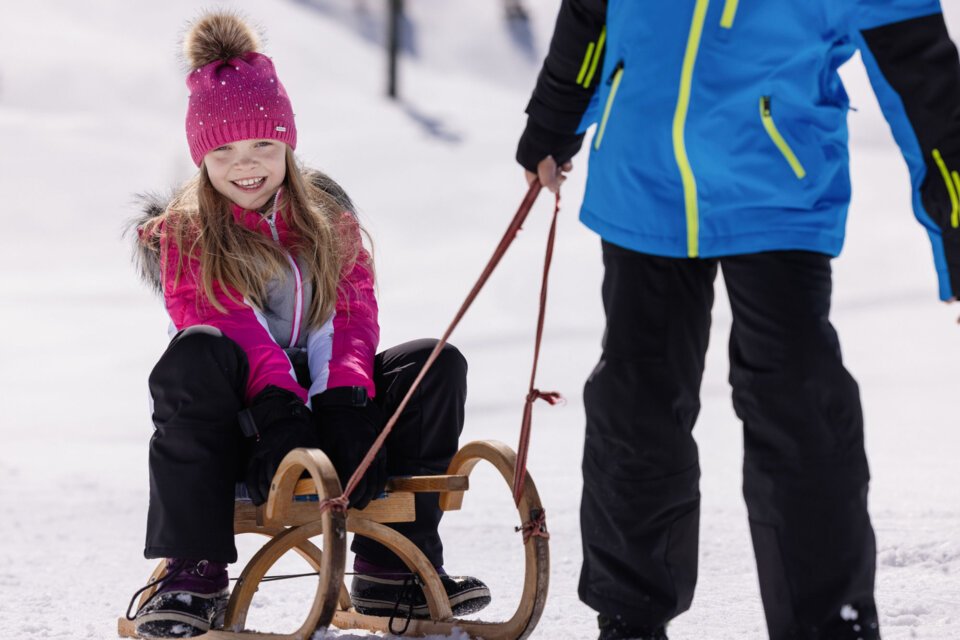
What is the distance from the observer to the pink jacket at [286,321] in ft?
9.22

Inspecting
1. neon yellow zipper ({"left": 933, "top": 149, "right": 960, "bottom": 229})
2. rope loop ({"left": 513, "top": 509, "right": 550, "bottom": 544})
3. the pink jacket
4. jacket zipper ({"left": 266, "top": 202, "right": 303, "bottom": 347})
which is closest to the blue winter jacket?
neon yellow zipper ({"left": 933, "top": 149, "right": 960, "bottom": 229})

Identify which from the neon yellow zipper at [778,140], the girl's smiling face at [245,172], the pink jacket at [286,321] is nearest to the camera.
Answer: the neon yellow zipper at [778,140]

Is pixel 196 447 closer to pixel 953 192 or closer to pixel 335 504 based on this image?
pixel 335 504

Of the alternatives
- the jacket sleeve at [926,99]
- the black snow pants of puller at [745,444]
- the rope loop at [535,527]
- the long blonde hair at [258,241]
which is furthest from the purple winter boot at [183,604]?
the jacket sleeve at [926,99]

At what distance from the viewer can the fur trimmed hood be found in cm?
312

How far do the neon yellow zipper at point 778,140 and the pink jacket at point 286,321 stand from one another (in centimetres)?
110

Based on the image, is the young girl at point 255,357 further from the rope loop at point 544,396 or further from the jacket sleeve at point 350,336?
the rope loop at point 544,396

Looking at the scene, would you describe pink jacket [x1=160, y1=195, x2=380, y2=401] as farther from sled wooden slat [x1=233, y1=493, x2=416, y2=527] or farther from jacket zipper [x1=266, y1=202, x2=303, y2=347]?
sled wooden slat [x1=233, y1=493, x2=416, y2=527]

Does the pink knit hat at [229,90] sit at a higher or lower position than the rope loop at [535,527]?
higher

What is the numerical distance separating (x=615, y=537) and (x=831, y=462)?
422mm

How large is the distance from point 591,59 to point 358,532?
3.47 ft

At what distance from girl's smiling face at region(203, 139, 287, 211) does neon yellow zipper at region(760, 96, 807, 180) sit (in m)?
1.34

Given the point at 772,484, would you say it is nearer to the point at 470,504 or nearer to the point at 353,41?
the point at 470,504

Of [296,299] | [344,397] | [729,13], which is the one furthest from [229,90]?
[729,13]
